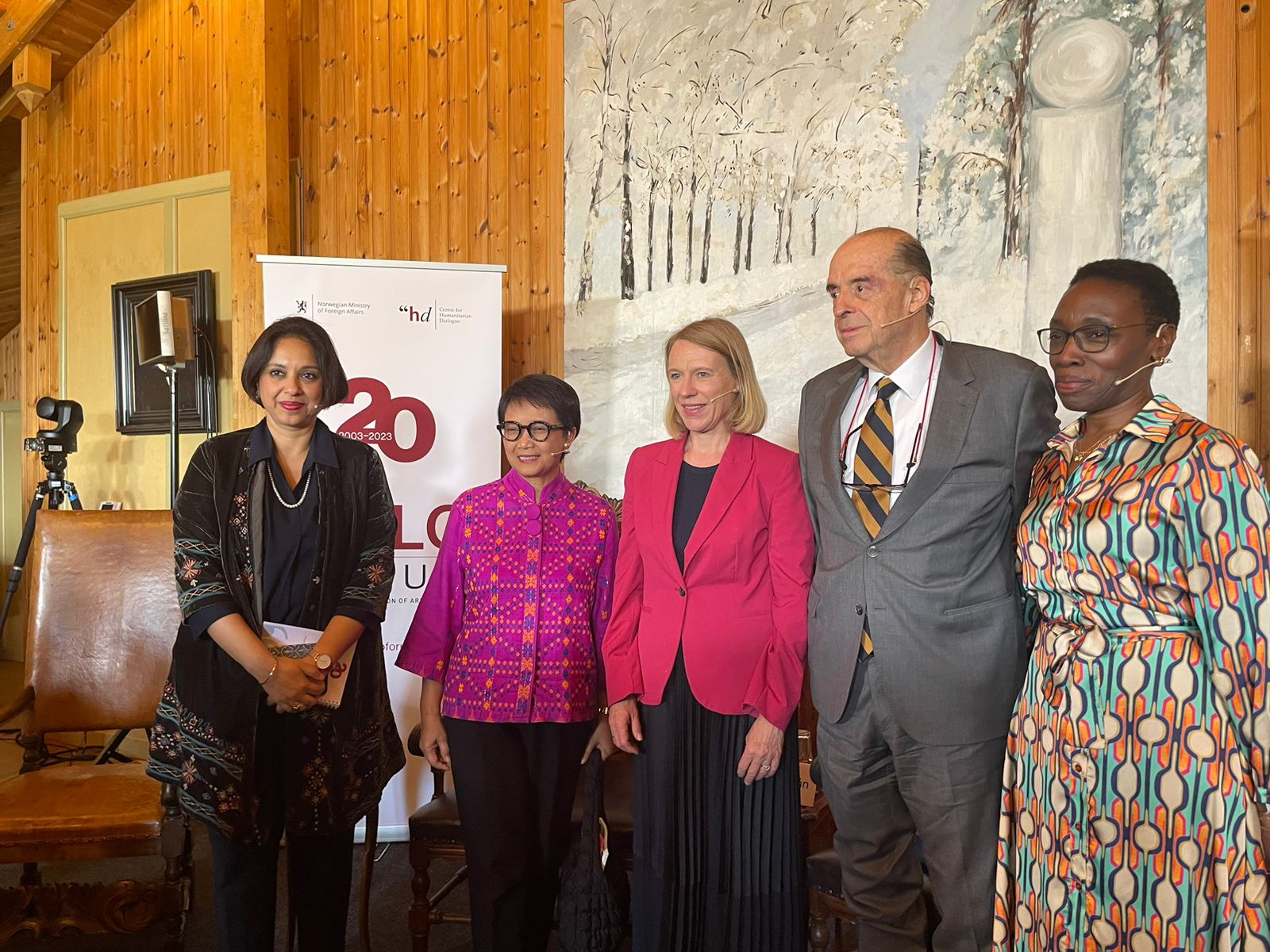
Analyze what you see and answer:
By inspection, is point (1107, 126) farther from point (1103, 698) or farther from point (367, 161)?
point (367, 161)

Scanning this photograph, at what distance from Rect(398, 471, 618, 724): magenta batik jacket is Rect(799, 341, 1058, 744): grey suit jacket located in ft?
1.95

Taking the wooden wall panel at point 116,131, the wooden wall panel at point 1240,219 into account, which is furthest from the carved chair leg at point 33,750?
the wooden wall panel at point 1240,219

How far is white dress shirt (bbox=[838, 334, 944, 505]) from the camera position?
1758 mm

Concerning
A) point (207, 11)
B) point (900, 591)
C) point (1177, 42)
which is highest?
point (207, 11)

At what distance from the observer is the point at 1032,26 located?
9.58 ft

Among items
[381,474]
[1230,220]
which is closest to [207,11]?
[381,474]

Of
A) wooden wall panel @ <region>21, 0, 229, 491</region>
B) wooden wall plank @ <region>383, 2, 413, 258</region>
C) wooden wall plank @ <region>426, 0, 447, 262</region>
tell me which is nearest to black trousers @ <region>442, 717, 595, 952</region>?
wooden wall plank @ <region>426, 0, 447, 262</region>

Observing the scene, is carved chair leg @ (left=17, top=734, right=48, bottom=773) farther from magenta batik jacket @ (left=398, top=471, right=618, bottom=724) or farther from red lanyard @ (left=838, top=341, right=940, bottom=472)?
red lanyard @ (left=838, top=341, right=940, bottom=472)

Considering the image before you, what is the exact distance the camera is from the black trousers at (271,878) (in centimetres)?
191

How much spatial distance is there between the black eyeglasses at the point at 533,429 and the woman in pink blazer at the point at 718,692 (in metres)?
0.30

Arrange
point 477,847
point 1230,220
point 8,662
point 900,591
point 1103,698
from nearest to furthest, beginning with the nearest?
point 1103,698 < point 900,591 < point 477,847 < point 1230,220 < point 8,662

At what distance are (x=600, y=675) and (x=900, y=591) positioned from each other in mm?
761

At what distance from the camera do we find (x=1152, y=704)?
1456 mm

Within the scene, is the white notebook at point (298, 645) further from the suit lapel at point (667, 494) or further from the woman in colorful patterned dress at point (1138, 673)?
the woman in colorful patterned dress at point (1138, 673)
